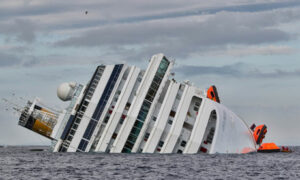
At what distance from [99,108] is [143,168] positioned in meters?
13.1

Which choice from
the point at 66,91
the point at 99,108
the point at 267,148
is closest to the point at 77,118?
the point at 99,108

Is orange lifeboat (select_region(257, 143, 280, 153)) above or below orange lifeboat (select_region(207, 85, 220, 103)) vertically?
below

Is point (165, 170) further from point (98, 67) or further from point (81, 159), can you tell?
point (98, 67)

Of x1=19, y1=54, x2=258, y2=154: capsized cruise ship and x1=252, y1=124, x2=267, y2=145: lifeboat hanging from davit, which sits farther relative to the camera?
x1=252, y1=124, x2=267, y2=145: lifeboat hanging from davit

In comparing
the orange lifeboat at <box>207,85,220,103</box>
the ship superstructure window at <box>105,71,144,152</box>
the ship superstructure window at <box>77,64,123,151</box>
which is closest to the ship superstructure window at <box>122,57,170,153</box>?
the ship superstructure window at <box>105,71,144,152</box>

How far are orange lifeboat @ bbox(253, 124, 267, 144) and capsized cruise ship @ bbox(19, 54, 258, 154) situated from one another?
18803 mm

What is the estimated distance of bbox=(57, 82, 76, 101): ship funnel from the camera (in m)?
62.1

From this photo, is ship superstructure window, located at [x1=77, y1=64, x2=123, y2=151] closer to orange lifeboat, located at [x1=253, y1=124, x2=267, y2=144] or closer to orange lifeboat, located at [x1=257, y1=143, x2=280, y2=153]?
orange lifeboat, located at [x1=253, y1=124, x2=267, y2=144]

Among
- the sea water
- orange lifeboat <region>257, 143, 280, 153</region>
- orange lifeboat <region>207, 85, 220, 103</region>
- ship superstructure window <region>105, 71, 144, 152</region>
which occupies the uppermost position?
orange lifeboat <region>207, 85, 220, 103</region>

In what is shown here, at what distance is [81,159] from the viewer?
161 ft

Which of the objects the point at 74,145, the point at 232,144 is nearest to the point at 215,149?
the point at 232,144

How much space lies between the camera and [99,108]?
177 feet

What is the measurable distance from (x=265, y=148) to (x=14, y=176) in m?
48.1

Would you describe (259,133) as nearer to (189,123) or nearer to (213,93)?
(213,93)
